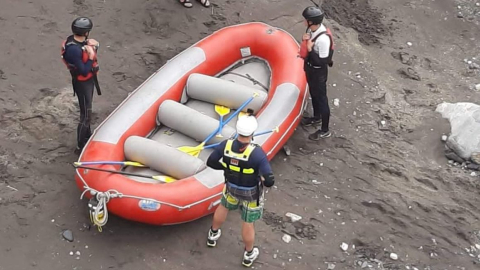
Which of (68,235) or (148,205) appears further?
(68,235)

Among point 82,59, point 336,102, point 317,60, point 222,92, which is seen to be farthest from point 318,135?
point 82,59

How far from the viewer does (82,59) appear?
4910 millimetres

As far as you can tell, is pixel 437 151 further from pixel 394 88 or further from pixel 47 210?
pixel 47 210

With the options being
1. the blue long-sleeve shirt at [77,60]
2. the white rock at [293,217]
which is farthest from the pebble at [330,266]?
the blue long-sleeve shirt at [77,60]

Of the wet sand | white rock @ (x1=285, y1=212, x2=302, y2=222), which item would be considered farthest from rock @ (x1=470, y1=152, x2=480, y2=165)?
white rock @ (x1=285, y1=212, x2=302, y2=222)

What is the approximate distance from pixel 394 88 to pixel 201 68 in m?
2.27

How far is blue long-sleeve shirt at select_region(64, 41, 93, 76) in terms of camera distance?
486cm

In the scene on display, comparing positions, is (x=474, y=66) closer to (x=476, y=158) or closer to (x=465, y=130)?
(x=465, y=130)

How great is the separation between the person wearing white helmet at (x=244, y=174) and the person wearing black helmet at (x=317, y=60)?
1.56m

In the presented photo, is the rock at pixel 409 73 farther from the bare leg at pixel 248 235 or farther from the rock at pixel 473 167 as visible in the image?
the bare leg at pixel 248 235

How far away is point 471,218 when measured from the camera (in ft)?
17.0

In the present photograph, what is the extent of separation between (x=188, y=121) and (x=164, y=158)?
52 centimetres

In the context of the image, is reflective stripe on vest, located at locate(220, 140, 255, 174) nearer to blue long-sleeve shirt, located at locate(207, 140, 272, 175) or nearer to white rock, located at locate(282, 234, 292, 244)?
blue long-sleeve shirt, located at locate(207, 140, 272, 175)

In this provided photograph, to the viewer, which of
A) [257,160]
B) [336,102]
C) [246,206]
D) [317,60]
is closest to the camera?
[257,160]
